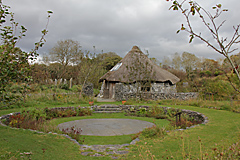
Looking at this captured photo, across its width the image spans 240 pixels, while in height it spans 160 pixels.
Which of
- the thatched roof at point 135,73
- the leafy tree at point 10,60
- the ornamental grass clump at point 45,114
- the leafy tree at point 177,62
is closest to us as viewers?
the leafy tree at point 10,60

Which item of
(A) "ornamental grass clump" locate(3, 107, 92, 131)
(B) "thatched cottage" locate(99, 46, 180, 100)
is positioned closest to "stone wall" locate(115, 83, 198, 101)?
(B) "thatched cottage" locate(99, 46, 180, 100)

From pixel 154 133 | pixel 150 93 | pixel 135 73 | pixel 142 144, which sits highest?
pixel 135 73

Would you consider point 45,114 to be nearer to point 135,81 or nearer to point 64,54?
point 135,81

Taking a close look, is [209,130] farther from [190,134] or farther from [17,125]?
[17,125]

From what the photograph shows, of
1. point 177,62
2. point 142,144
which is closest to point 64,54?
point 177,62

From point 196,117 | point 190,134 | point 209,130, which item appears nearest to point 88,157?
point 190,134

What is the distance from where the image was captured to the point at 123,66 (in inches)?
778

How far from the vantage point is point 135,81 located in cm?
1858

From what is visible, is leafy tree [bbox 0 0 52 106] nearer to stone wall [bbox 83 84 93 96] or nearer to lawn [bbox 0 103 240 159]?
lawn [bbox 0 103 240 159]

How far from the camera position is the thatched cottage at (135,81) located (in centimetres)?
1719

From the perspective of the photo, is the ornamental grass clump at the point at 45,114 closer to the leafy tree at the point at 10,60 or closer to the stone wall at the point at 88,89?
the leafy tree at the point at 10,60

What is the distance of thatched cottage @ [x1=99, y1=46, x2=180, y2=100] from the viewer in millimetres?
17188

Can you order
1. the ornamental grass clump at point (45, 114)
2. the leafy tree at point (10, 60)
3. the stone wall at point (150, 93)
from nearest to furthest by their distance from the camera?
1. the leafy tree at point (10, 60)
2. the ornamental grass clump at point (45, 114)
3. the stone wall at point (150, 93)

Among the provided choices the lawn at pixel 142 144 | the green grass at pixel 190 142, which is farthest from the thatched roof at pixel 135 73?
the lawn at pixel 142 144
